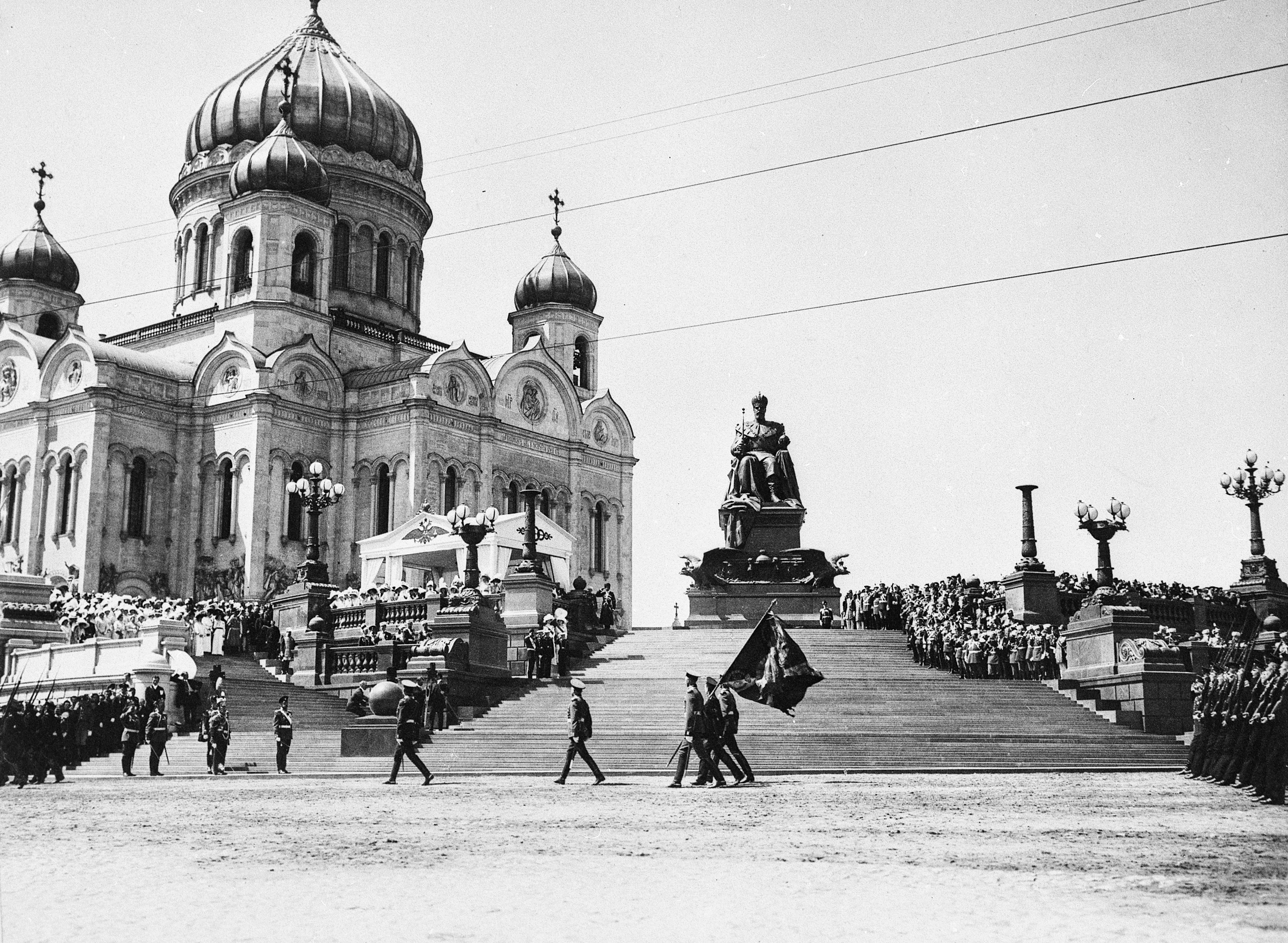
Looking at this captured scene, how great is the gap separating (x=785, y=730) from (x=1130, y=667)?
20.5 ft

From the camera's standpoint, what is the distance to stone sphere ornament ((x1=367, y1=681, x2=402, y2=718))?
2281cm

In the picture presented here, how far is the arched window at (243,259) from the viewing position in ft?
171

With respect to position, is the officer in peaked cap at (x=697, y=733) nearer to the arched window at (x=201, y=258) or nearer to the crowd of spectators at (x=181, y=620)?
the crowd of spectators at (x=181, y=620)

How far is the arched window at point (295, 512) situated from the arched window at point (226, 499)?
6.34 feet

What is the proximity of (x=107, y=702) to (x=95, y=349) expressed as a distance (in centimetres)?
2755

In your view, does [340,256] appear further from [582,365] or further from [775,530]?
[775,530]

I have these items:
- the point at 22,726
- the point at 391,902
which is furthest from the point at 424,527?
the point at 391,902

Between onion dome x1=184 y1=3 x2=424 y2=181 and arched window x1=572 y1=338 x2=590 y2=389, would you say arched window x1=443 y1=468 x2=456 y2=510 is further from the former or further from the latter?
onion dome x1=184 y1=3 x2=424 y2=181

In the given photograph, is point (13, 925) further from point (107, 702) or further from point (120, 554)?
point (120, 554)

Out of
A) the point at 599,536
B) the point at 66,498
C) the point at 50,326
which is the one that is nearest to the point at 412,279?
the point at 599,536

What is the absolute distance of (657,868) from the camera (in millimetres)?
9148

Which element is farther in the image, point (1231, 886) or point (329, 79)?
point (329, 79)

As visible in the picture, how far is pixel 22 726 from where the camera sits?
67.1ft

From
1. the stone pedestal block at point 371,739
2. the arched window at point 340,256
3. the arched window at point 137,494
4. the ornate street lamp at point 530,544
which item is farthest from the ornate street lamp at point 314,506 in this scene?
the arched window at point 340,256
